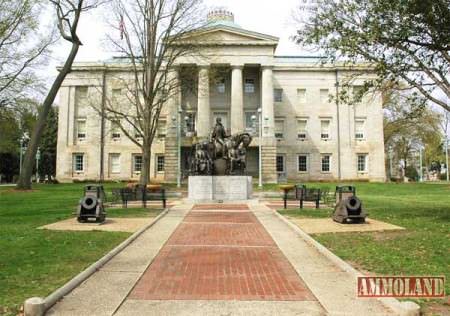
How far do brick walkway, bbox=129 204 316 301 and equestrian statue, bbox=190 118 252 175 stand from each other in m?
13.6

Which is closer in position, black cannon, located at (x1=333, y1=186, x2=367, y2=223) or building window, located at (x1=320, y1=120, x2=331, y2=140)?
black cannon, located at (x1=333, y1=186, x2=367, y2=223)

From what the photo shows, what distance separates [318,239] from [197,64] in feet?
155

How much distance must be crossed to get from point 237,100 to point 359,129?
18767 millimetres

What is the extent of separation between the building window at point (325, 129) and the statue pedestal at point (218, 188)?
130 ft

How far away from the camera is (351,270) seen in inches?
339

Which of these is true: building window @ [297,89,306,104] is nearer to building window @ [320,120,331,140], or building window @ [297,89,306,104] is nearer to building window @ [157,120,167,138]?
building window @ [320,120,331,140]

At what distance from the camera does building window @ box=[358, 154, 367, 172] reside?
213 ft

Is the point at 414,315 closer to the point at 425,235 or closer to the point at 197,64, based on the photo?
the point at 425,235

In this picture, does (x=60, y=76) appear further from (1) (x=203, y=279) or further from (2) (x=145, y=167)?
(1) (x=203, y=279)

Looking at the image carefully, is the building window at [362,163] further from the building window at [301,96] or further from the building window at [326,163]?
the building window at [301,96]

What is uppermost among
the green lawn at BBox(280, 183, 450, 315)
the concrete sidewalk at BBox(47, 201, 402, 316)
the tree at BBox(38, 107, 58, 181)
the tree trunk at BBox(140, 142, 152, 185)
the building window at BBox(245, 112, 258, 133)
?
the building window at BBox(245, 112, 258, 133)

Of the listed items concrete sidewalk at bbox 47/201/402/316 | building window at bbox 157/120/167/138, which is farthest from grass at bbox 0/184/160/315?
building window at bbox 157/120/167/138

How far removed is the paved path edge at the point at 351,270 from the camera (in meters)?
5.95

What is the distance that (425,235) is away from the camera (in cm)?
1302
